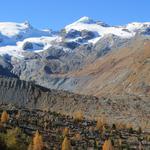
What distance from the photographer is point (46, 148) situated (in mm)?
136750

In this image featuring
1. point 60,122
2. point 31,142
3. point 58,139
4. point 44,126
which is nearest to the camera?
point 31,142

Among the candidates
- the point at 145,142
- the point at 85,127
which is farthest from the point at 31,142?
the point at 85,127

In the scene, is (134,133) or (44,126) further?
(134,133)

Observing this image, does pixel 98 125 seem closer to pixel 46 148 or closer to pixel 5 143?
pixel 46 148

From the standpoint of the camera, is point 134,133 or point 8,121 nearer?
point 8,121

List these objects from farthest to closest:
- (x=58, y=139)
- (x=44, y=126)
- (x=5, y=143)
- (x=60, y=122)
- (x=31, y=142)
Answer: (x=60, y=122)
(x=44, y=126)
(x=58, y=139)
(x=31, y=142)
(x=5, y=143)

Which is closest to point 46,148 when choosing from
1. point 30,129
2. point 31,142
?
point 31,142

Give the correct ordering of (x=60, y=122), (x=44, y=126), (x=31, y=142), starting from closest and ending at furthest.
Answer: (x=31, y=142) < (x=44, y=126) < (x=60, y=122)

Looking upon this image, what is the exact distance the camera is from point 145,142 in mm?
175750

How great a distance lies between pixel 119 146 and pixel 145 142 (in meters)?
19.8

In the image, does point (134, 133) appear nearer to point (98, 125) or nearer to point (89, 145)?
point (98, 125)

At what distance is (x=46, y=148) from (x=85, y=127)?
2427 inches

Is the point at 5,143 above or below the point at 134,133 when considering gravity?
below

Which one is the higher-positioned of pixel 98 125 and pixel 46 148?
pixel 98 125
